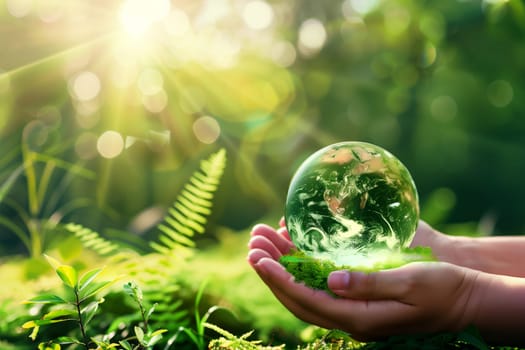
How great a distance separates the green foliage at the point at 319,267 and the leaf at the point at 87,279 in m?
0.55

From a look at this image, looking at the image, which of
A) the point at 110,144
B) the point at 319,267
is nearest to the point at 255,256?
the point at 319,267

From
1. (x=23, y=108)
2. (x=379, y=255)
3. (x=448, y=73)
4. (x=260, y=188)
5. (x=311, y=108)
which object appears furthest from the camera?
(x=311, y=108)

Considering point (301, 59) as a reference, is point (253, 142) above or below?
below

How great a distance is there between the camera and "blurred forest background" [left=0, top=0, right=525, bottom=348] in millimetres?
4285

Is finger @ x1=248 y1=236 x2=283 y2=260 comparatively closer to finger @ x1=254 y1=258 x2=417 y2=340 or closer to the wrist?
finger @ x1=254 y1=258 x2=417 y2=340

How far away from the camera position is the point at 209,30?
17.7ft

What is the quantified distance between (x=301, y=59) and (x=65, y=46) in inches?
107

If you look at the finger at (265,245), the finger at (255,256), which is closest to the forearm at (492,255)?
the finger at (265,245)

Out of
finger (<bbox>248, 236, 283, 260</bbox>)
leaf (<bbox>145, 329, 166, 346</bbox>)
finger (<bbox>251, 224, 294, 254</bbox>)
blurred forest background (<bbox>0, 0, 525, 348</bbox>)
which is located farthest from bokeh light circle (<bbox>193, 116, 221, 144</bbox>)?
leaf (<bbox>145, 329, 166, 346</bbox>)

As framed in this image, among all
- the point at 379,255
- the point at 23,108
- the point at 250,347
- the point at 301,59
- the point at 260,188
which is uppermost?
the point at 301,59

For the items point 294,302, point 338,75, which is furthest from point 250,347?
point 338,75

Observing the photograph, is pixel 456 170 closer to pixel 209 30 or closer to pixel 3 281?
pixel 209 30

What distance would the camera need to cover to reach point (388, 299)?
138cm

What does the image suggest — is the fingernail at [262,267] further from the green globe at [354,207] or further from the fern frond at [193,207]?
the fern frond at [193,207]
